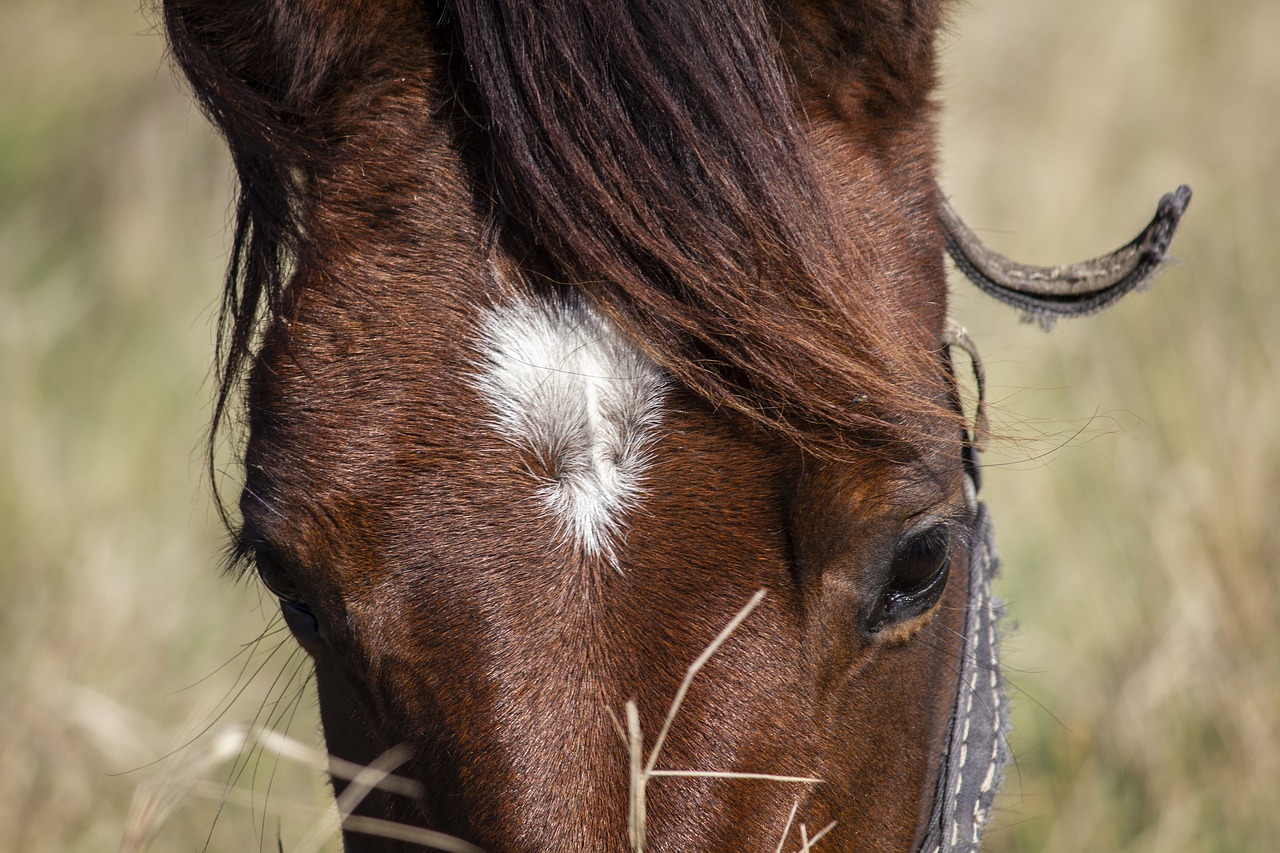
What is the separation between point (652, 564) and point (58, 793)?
271 centimetres

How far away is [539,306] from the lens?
1.37 meters

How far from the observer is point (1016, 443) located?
4.72 feet

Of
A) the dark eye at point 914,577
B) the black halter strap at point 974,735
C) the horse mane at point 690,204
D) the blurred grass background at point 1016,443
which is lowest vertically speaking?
the blurred grass background at point 1016,443

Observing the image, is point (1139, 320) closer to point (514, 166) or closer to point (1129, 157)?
point (1129, 157)

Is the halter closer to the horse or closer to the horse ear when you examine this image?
the horse

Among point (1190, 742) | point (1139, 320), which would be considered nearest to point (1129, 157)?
point (1139, 320)

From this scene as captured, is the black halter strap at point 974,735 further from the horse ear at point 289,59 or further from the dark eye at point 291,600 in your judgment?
the horse ear at point 289,59

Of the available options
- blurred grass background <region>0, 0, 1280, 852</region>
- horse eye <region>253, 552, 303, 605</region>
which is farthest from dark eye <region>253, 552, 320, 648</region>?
blurred grass background <region>0, 0, 1280, 852</region>

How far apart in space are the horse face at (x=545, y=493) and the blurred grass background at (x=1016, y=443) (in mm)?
291

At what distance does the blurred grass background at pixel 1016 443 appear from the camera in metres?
3.29

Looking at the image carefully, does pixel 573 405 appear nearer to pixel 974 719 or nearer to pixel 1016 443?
pixel 1016 443

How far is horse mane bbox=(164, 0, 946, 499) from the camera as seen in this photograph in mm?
1321

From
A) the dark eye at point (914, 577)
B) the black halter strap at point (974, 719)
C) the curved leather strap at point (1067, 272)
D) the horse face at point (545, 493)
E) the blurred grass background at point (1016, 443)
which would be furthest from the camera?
the blurred grass background at point (1016, 443)

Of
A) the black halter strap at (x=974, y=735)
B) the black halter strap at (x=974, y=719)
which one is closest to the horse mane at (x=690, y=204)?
the black halter strap at (x=974, y=719)
